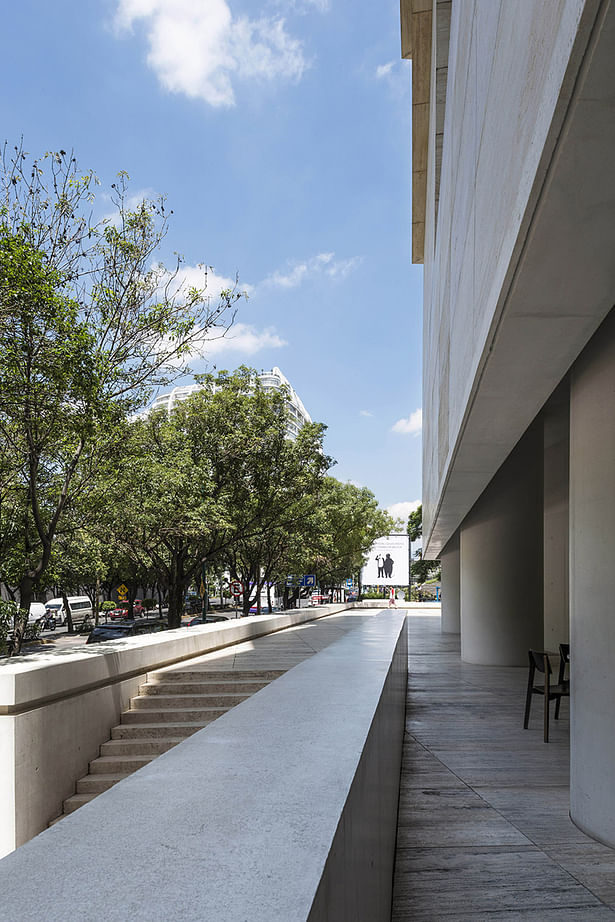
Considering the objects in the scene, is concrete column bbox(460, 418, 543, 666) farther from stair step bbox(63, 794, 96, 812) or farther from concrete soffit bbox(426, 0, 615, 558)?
stair step bbox(63, 794, 96, 812)

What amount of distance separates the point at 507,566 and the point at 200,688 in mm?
9978

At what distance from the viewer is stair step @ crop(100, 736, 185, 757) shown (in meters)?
8.11

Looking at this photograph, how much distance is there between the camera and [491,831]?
5.86m

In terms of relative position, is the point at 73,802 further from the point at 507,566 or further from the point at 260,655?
the point at 507,566

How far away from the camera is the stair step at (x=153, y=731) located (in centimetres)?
833

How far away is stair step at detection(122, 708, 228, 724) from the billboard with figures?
195 feet

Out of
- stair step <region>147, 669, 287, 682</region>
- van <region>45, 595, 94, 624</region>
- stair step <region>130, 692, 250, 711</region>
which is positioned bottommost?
van <region>45, 595, 94, 624</region>

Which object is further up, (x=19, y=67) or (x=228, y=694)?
(x=19, y=67)

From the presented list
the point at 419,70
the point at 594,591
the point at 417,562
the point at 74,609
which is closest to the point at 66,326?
the point at 594,591

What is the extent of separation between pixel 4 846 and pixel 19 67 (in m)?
10.3

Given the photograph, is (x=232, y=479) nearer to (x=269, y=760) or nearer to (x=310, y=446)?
(x=310, y=446)

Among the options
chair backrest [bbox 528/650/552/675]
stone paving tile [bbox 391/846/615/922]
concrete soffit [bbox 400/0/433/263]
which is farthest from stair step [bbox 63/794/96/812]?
concrete soffit [bbox 400/0/433/263]

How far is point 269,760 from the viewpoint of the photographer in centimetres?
262

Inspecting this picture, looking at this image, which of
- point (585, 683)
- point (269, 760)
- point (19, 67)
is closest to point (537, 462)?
point (585, 683)
